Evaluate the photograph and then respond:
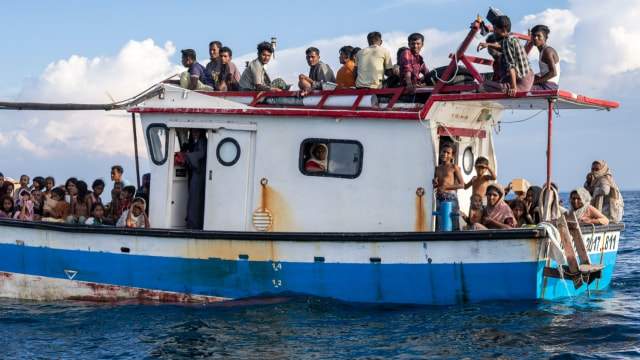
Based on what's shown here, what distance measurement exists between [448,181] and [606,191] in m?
3.35

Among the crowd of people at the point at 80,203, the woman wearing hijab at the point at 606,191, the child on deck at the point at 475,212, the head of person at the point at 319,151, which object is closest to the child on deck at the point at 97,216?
the crowd of people at the point at 80,203

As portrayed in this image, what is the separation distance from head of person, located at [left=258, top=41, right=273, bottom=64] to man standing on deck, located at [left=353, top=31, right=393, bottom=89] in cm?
141

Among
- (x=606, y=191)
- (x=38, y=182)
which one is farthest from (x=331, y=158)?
(x=38, y=182)

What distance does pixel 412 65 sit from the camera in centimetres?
1134

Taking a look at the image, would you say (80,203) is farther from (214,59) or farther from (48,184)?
(214,59)

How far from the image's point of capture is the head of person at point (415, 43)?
38.0ft

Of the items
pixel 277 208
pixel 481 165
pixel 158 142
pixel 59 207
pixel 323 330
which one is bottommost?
pixel 323 330

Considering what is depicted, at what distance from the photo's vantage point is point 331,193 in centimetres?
1121

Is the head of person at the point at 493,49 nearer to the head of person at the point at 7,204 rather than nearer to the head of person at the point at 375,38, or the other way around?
the head of person at the point at 375,38

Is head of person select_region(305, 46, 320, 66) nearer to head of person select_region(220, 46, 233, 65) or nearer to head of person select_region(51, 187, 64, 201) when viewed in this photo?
head of person select_region(220, 46, 233, 65)

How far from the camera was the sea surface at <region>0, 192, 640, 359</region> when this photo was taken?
9.02m

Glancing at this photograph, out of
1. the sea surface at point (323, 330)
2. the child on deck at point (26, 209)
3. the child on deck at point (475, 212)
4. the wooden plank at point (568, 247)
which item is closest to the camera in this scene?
the sea surface at point (323, 330)

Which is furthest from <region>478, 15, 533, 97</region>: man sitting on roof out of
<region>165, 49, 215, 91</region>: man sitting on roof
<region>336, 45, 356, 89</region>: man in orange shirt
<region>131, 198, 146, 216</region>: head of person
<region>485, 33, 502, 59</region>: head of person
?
<region>131, 198, 146, 216</region>: head of person

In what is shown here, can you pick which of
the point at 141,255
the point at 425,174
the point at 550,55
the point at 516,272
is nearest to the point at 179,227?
the point at 141,255
